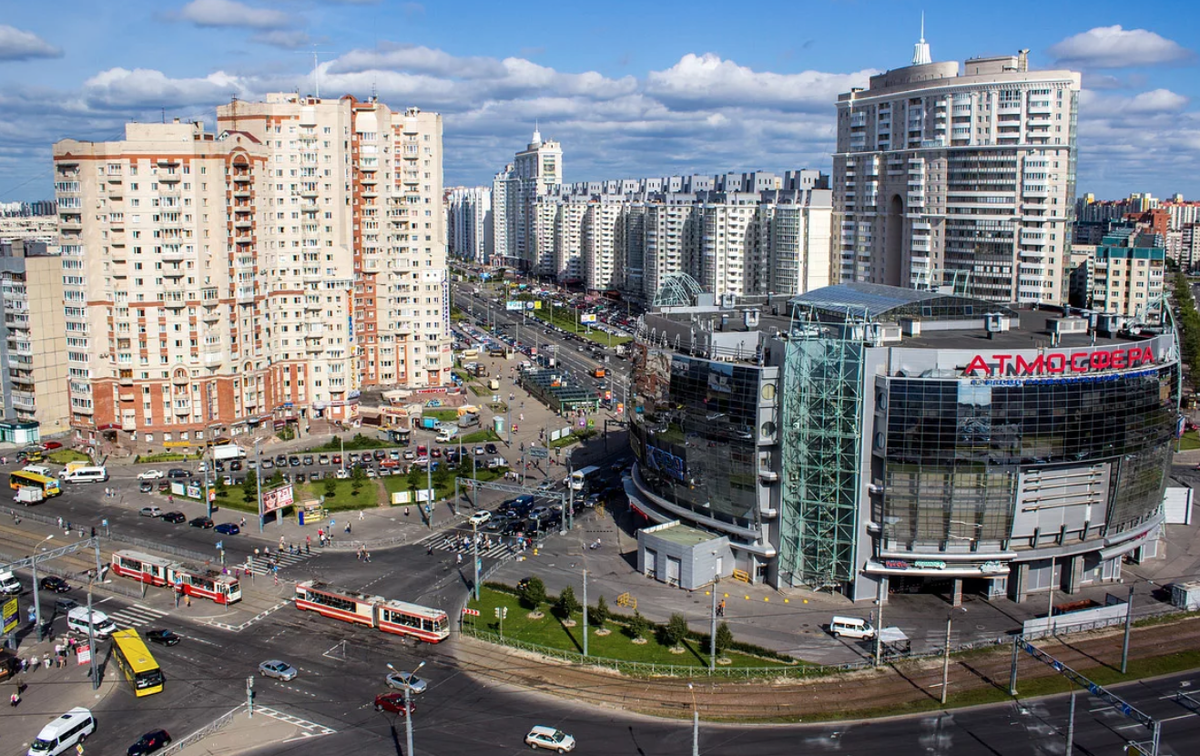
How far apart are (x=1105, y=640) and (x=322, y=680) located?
49182mm

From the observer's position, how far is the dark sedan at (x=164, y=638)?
→ 218 ft

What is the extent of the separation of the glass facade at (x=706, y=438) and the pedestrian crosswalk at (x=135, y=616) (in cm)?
3832

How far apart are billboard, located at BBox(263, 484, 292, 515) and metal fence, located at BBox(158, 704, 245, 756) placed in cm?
3418

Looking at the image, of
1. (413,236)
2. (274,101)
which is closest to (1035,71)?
(413,236)

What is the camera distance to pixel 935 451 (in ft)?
231

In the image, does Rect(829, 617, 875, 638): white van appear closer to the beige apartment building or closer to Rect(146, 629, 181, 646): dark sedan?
Rect(146, 629, 181, 646): dark sedan

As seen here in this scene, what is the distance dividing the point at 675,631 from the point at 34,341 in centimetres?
8576

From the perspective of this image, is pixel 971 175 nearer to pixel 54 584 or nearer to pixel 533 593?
pixel 533 593

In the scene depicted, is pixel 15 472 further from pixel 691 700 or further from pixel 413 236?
pixel 691 700

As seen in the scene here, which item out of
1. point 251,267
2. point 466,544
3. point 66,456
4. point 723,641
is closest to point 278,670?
point 466,544

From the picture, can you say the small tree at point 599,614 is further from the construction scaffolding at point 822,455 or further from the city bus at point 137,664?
the city bus at point 137,664

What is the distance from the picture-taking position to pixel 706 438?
78.5m

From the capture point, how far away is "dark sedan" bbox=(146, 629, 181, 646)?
66500mm

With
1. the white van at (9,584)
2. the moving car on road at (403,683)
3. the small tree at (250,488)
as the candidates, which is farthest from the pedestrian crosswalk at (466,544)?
the white van at (9,584)
